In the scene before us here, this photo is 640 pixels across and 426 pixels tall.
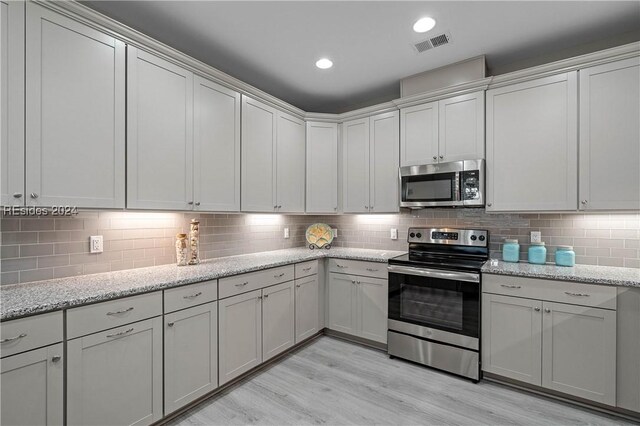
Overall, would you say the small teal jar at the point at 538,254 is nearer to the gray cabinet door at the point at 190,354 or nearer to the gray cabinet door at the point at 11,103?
the gray cabinet door at the point at 190,354

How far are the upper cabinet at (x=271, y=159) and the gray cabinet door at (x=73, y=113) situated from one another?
3.51 feet

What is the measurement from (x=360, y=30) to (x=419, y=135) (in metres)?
1.19

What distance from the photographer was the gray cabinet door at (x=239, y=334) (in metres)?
2.29

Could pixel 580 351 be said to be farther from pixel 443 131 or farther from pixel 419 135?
pixel 419 135

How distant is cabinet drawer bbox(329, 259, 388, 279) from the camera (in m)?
3.03

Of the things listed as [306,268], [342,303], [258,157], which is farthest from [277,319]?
[258,157]

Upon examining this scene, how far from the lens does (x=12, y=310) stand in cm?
134

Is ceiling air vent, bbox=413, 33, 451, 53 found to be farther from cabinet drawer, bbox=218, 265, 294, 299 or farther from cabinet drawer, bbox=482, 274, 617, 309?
cabinet drawer, bbox=218, 265, 294, 299

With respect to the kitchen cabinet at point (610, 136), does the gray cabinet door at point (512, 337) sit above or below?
below

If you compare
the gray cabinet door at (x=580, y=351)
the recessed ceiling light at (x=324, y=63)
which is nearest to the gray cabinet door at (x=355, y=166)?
the recessed ceiling light at (x=324, y=63)

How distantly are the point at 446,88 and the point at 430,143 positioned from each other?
519 mm

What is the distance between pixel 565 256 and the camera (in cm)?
252

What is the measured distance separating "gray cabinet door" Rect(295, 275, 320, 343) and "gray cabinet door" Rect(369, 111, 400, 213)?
42.2 inches

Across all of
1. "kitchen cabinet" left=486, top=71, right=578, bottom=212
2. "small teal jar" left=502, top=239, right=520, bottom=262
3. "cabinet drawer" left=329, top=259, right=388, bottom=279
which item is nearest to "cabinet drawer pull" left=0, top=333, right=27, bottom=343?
"cabinet drawer" left=329, top=259, right=388, bottom=279
